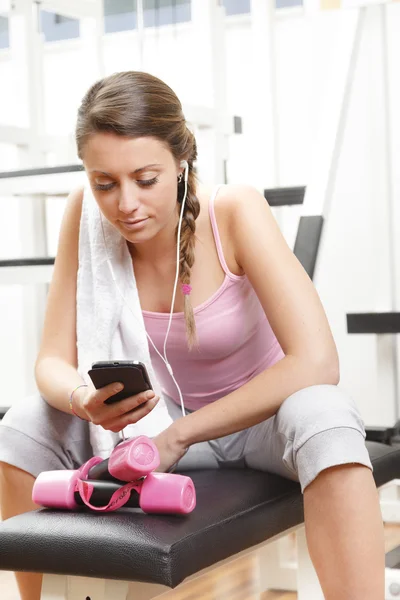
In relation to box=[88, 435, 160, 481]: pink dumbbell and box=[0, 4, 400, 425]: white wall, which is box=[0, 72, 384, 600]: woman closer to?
box=[88, 435, 160, 481]: pink dumbbell

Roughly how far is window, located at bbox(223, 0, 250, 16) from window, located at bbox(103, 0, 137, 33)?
0.32 m

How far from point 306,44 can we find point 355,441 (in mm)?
1892

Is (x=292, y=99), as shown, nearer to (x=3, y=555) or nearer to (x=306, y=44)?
(x=306, y=44)

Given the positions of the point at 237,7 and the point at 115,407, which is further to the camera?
the point at 237,7

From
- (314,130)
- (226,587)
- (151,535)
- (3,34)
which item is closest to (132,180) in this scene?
(151,535)

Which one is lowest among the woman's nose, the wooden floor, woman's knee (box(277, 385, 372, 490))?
the wooden floor

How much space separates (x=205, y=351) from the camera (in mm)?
1460

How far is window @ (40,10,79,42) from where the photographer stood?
3.09 meters

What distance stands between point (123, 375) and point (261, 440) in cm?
30

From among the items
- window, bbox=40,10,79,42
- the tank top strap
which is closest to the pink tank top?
the tank top strap

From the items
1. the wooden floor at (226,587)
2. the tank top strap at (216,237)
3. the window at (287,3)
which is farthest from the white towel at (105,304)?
the window at (287,3)

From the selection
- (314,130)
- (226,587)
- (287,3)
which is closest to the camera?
(226,587)

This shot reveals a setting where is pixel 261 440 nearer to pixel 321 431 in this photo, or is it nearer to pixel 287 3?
pixel 321 431

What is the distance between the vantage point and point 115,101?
1302 millimetres
